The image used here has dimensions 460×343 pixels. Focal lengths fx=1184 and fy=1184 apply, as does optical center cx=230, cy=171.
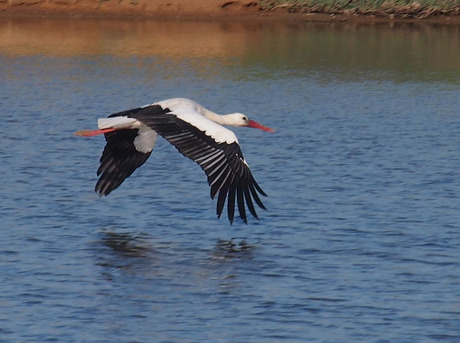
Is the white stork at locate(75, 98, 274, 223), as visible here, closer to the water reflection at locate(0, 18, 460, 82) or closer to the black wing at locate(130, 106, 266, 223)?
the black wing at locate(130, 106, 266, 223)

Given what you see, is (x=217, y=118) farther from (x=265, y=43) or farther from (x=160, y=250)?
(x=265, y=43)

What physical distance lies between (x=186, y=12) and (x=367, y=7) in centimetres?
418

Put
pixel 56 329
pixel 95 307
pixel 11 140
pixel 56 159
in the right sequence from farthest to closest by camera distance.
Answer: pixel 11 140 < pixel 56 159 < pixel 95 307 < pixel 56 329

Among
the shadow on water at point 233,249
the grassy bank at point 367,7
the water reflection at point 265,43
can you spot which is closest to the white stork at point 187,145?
the shadow on water at point 233,249

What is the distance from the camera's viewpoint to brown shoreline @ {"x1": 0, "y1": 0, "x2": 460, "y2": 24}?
2714 cm

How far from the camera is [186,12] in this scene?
27297 mm

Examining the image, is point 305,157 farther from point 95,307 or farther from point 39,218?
point 95,307

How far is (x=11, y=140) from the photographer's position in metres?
15.4

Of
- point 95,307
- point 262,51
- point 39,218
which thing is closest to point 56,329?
point 95,307

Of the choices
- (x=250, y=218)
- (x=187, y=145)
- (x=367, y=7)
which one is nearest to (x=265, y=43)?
(x=367, y=7)

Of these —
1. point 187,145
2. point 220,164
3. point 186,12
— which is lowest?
point 220,164

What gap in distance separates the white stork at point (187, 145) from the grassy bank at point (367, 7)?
1535 cm

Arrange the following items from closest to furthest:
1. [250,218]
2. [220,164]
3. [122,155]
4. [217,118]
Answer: [220,164], [250,218], [122,155], [217,118]

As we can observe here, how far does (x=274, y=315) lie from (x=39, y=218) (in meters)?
3.58
